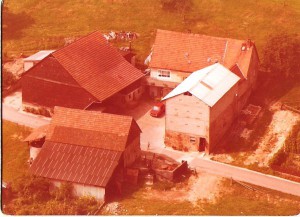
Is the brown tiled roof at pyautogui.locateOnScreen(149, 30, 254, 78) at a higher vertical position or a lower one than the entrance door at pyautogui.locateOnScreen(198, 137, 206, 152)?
higher

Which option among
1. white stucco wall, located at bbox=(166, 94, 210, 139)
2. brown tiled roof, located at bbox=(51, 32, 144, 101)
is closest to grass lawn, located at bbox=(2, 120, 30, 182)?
brown tiled roof, located at bbox=(51, 32, 144, 101)

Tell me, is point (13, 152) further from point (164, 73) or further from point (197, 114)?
point (164, 73)

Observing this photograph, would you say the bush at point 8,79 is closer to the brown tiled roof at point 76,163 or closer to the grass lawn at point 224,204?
the grass lawn at point 224,204

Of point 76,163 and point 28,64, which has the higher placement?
point 28,64

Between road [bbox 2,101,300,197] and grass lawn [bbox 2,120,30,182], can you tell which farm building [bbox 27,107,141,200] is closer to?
grass lawn [bbox 2,120,30,182]

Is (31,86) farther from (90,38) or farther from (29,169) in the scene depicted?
(29,169)

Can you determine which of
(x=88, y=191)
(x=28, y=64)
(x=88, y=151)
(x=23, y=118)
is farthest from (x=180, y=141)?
(x=28, y=64)

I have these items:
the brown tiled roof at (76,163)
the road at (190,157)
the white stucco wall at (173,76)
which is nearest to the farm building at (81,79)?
the white stucco wall at (173,76)
